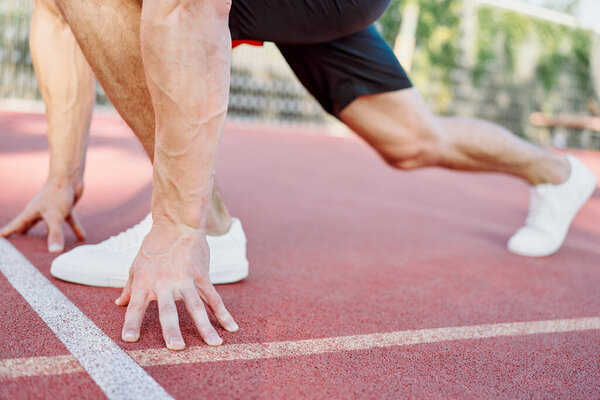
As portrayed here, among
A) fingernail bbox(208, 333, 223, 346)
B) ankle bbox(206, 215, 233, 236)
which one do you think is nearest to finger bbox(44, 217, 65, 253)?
ankle bbox(206, 215, 233, 236)

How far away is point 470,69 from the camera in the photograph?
1332 cm

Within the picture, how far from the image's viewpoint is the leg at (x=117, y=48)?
59.4 inches

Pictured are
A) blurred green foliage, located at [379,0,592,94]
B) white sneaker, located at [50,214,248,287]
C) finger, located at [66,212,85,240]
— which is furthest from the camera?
blurred green foliage, located at [379,0,592,94]

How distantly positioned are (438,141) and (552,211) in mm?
602

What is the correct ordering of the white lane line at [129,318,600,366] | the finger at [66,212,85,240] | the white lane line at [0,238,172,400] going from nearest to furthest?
1. the white lane line at [0,238,172,400]
2. the white lane line at [129,318,600,366]
3. the finger at [66,212,85,240]

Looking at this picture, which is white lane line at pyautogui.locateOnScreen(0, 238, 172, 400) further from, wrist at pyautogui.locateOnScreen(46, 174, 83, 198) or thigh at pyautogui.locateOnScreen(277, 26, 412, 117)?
thigh at pyautogui.locateOnScreen(277, 26, 412, 117)

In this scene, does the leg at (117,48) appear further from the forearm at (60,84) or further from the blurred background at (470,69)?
the blurred background at (470,69)

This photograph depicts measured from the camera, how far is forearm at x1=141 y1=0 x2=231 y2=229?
4.37 feet

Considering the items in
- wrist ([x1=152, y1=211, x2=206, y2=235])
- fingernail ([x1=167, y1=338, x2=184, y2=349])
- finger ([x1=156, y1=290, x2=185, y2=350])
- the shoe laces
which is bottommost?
the shoe laces

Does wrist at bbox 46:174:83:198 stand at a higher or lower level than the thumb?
higher

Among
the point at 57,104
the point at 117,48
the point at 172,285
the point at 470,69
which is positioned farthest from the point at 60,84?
the point at 470,69

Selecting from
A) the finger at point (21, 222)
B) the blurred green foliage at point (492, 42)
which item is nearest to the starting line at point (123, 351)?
the finger at point (21, 222)

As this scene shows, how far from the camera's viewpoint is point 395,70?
225 centimetres

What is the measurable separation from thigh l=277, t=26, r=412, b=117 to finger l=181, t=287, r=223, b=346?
1114mm
